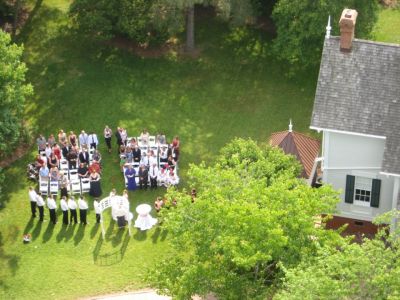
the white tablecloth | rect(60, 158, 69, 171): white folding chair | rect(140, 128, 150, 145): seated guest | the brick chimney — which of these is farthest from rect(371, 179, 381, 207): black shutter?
rect(60, 158, 69, 171): white folding chair

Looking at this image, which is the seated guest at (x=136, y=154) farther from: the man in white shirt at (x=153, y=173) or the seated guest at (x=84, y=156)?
the seated guest at (x=84, y=156)

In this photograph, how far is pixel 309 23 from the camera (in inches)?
1547

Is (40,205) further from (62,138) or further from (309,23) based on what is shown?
(309,23)

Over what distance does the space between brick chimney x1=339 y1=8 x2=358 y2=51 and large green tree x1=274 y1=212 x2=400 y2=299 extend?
Result: 36.0ft

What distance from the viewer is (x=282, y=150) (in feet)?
109

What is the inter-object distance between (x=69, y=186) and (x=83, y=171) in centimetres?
101

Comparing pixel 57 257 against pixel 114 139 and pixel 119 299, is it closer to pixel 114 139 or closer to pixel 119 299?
pixel 119 299

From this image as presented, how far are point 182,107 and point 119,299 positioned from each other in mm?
13625

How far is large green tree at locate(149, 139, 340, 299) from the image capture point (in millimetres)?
25359

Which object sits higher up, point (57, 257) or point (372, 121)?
point (372, 121)

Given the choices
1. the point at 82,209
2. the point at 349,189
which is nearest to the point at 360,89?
the point at 349,189

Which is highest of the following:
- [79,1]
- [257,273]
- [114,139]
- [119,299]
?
[79,1]

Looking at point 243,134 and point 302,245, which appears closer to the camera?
point 302,245

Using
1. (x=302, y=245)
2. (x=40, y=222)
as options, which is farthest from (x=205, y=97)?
(x=302, y=245)
